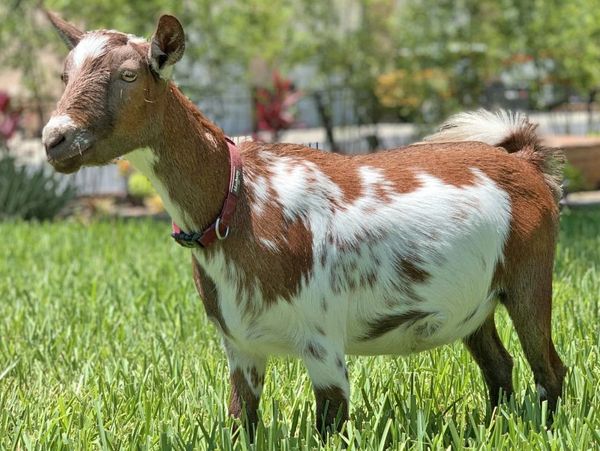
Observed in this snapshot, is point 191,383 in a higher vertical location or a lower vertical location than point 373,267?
lower

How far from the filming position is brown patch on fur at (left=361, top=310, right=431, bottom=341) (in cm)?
304

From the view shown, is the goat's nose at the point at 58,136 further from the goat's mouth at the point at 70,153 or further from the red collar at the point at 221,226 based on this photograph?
the red collar at the point at 221,226

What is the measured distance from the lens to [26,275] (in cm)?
670

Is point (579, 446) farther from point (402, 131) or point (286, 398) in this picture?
point (402, 131)

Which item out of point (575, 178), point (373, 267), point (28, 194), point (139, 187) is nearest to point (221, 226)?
point (373, 267)

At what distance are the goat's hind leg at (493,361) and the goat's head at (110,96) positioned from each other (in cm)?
149

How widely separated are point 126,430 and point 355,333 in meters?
0.94

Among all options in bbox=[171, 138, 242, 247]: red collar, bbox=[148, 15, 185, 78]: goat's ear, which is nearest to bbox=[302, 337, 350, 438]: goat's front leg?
bbox=[171, 138, 242, 247]: red collar

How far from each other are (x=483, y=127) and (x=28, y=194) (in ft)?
27.1

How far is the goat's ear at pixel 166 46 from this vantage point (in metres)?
2.69

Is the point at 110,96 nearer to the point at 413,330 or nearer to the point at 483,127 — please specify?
the point at 413,330

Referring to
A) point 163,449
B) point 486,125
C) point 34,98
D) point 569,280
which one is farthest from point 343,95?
point 163,449

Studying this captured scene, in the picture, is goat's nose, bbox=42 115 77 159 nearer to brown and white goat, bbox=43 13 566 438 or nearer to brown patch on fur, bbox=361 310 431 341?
brown and white goat, bbox=43 13 566 438

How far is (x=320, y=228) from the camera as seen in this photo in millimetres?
2992
